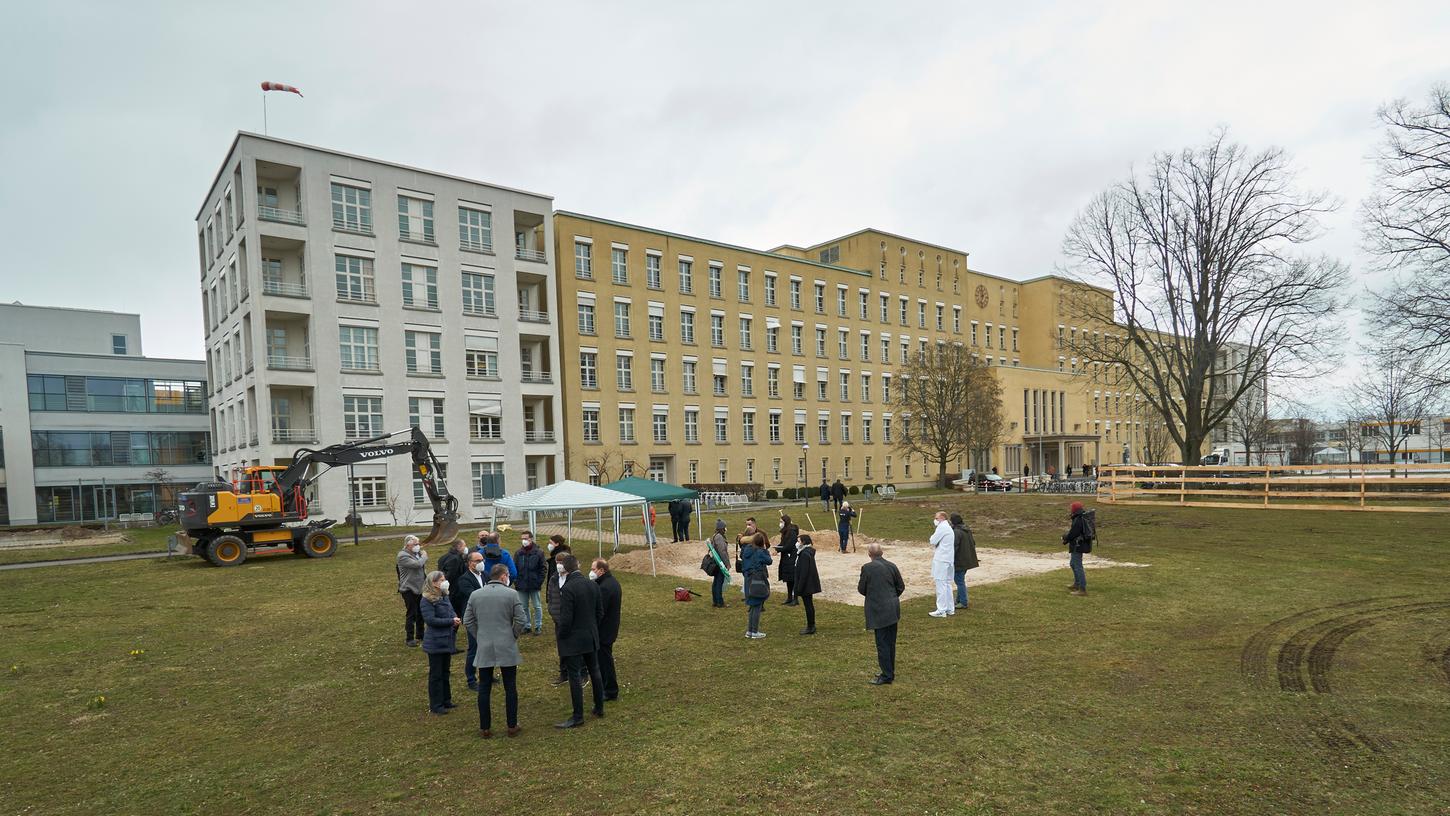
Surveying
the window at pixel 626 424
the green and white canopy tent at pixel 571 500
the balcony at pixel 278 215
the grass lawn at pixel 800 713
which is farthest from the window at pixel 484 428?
the grass lawn at pixel 800 713

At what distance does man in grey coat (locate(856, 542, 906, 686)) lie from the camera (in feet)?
32.9

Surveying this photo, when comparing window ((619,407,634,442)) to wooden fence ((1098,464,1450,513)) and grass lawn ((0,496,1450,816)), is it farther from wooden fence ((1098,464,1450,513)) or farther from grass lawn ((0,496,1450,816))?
grass lawn ((0,496,1450,816))

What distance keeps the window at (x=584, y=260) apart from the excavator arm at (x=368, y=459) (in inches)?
877

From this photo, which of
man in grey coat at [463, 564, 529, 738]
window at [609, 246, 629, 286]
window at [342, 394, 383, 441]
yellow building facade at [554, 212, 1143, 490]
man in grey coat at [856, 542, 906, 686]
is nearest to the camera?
man in grey coat at [463, 564, 529, 738]

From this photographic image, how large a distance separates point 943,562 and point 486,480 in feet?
115

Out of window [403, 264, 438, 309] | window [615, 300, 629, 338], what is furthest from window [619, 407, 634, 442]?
window [403, 264, 438, 309]

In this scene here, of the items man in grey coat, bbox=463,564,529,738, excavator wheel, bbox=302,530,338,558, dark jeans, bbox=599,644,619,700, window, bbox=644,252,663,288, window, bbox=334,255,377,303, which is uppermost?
window, bbox=644,252,663,288

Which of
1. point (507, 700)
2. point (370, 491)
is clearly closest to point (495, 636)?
point (507, 700)

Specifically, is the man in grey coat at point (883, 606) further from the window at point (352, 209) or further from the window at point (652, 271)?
the window at point (652, 271)

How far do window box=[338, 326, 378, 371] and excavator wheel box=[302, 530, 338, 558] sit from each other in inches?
611

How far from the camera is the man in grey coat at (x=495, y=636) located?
8.41 meters

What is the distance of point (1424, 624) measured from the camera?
1261 centimetres

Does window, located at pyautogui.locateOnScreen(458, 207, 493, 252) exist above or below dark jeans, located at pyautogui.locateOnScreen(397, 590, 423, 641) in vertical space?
above

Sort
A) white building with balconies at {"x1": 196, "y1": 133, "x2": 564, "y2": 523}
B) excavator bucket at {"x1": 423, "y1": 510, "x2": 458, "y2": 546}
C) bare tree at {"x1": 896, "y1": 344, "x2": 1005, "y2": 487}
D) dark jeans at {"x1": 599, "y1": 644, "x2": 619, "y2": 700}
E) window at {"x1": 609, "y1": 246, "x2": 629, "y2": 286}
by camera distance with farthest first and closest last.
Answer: bare tree at {"x1": 896, "y1": 344, "x2": 1005, "y2": 487}, window at {"x1": 609, "y1": 246, "x2": 629, "y2": 286}, white building with balconies at {"x1": 196, "y1": 133, "x2": 564, "y2": 523}, excavator bucket at {"x1": 423, "y1": 510, "x2": 458, "y2": 546}, dark jeans at {"x1": 599, "y1": 644, "x2": 619, "y2": 700}
